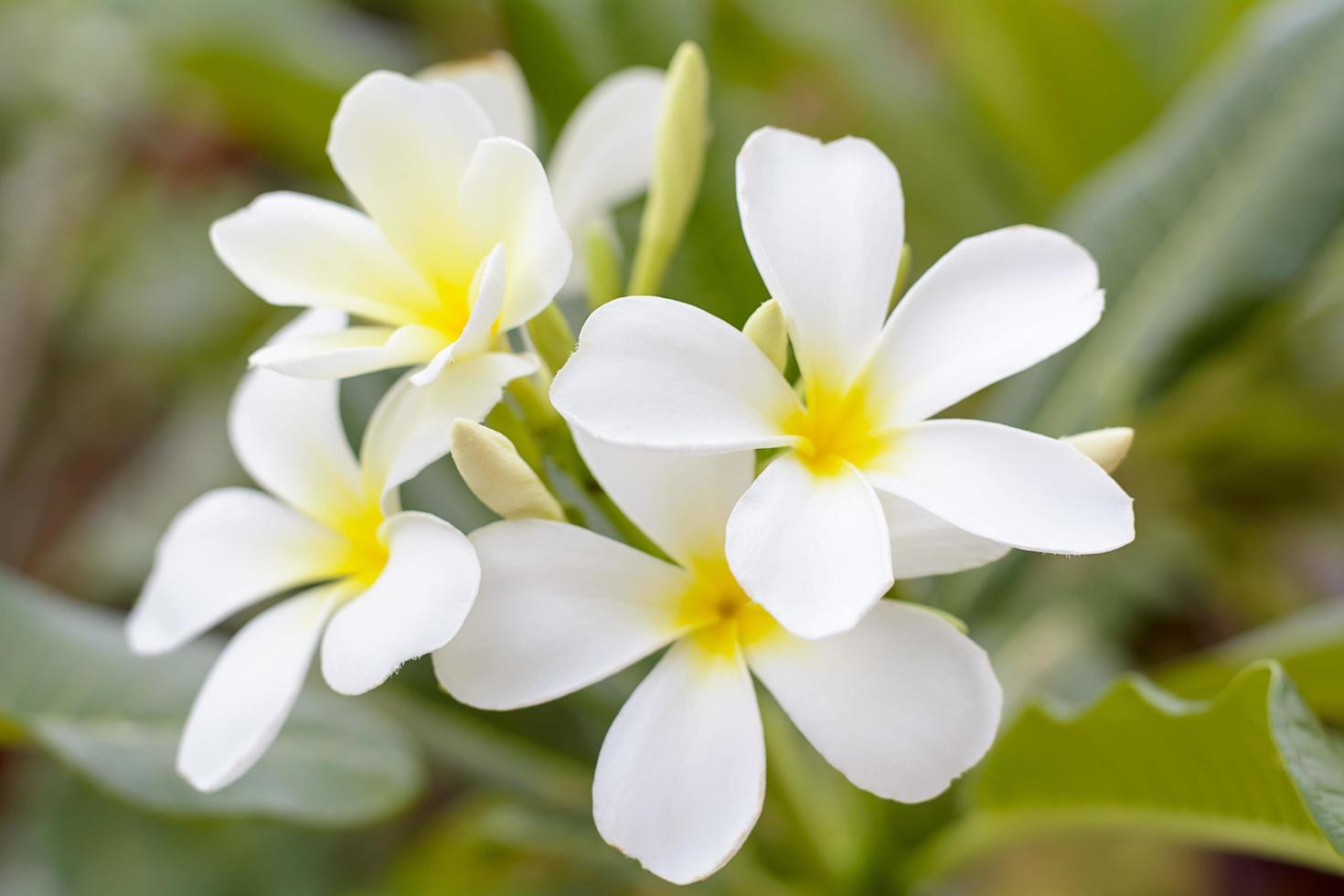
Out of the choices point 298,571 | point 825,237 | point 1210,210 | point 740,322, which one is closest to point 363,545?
point 298,571

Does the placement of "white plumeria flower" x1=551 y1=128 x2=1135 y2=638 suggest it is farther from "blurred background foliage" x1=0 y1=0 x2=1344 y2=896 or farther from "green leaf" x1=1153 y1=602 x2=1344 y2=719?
"green leaf" x1=1153 y1=602 x2=1344 y2=719

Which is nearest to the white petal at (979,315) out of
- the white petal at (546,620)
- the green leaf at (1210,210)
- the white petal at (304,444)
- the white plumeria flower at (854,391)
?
the white plumeria flower at (854,391)

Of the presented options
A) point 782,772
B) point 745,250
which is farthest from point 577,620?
point 745,250

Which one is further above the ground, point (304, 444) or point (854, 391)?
point (854, 391)

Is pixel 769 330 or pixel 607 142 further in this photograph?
pixel 607 142

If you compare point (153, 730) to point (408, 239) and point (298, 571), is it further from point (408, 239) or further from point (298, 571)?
point (408, 239)

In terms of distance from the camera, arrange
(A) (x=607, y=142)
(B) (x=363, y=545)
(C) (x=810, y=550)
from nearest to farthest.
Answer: (C) (x=810, y=550) → (B) (x=363, y=545) → (A) (x=607, y=142)
